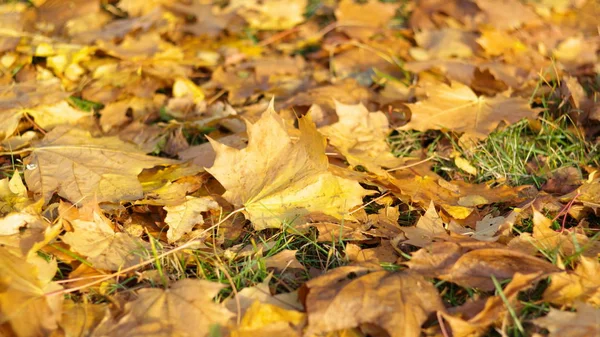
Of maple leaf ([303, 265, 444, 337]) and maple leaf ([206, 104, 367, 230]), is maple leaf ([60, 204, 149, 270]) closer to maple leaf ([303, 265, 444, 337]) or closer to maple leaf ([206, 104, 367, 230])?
maple leaf ([206, 104, 367, 230])

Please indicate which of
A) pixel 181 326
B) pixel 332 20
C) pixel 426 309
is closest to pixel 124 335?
pixel 181 326

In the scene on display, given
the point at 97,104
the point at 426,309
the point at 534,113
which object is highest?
the point at 534,113

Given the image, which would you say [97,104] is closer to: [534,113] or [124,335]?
[124,335]

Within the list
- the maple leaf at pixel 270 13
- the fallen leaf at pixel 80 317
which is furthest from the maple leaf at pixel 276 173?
the maple leaf at pixel 270 13

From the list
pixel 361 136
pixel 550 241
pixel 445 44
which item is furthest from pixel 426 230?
pixel 445 44

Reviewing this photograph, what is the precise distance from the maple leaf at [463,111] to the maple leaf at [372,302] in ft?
2.77

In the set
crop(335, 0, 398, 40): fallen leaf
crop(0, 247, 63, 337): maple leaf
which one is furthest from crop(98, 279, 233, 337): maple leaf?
crop(335, 0, 398, 40): fallen leaf

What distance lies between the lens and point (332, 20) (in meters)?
3.33

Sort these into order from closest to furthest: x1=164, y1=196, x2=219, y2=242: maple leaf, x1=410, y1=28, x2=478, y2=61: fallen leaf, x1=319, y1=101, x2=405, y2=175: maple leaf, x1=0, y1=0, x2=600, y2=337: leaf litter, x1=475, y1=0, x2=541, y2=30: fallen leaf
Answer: x1=0, y1=0, x2=600, y2=337: leaf litter, x1=164, y1=196, x2=219, y2=242: maple leaf, x1=319, y1=101, x2=405, y2=175: maple leaf, x1=410, y1=28, x2=478, y2=61: fallen leaf, x1=475, y1=0, x2=541, y2=30: fallen leaf

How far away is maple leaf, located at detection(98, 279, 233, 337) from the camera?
1336mm

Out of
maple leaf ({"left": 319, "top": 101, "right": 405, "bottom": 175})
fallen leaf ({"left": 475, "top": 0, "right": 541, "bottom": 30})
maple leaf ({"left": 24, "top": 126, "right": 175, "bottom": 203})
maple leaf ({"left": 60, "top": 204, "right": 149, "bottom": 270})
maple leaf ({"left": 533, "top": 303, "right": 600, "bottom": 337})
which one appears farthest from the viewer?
fallen leaf ({"left": 475, "top": 0, "right": 541, "bottom": 30})

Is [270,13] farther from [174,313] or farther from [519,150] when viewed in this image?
[174,313]

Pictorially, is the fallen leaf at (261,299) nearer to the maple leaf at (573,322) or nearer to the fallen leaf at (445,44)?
the maple leaf at (573,322)

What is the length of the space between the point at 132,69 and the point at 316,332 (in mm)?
1669
